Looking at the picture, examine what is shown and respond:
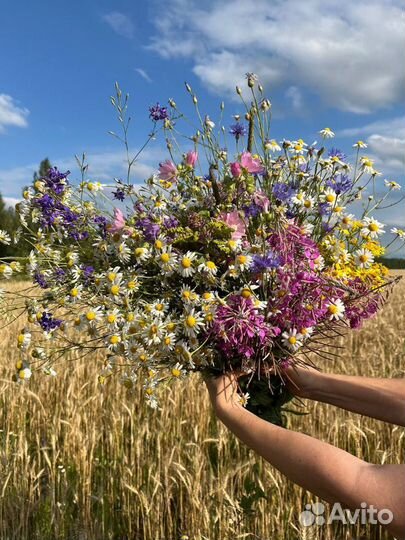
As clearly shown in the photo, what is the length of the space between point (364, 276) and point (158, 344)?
683 millimetres

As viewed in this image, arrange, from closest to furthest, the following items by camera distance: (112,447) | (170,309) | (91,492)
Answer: (170,309) → (91,492) → (112,447)

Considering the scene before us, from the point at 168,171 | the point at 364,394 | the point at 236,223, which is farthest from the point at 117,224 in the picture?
the point at 364,394

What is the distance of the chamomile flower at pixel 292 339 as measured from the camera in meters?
1.45

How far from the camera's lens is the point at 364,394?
1.70 meters

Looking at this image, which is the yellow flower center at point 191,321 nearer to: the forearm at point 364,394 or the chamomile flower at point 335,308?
the chamomile flower at point 335,308

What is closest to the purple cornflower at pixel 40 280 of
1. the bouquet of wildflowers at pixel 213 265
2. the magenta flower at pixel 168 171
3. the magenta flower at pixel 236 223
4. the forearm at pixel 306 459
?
the bouquet of wildflowers at pixel 213 265

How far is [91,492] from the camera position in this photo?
3.10 metres

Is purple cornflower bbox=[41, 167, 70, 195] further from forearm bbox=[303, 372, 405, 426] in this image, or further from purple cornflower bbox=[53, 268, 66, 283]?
forearm bbox=[303, 372, 405, 426]

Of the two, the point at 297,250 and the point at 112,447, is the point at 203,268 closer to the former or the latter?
the point at 297,250

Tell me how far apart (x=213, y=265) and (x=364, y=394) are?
0.74 meters

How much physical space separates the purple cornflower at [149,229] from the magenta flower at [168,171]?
0.56ft

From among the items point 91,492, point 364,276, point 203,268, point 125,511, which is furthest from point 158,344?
point 91,492

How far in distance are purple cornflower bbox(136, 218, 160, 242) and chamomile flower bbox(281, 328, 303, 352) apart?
18.1 inches

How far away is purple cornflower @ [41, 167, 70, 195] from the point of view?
1.72 m
